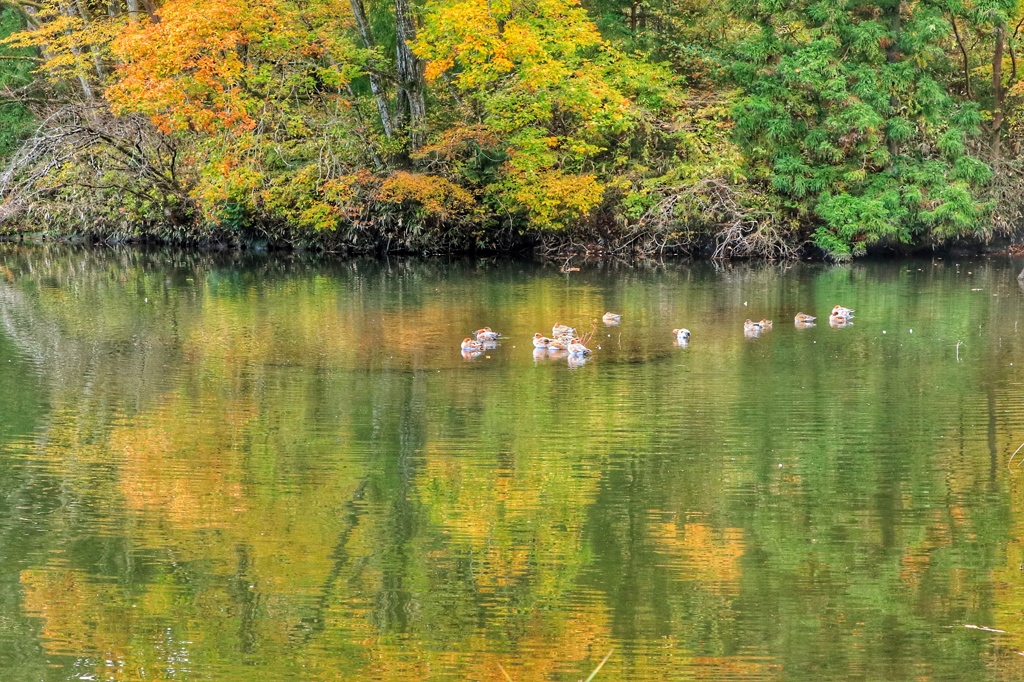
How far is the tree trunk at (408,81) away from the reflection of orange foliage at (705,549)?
20.4 m

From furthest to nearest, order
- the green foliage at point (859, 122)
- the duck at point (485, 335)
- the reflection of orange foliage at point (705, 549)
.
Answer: the green foliage at point (859, 122), the duck at point (485, 335), the reflection of orange foliage at point (705, 549)

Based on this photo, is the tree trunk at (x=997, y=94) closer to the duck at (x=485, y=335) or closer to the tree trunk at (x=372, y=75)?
the tree trunk at (x=372, y=75)

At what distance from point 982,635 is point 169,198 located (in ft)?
88.2

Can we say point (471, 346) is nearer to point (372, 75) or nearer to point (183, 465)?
point (183, 465)

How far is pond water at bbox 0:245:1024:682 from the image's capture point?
7.29 m

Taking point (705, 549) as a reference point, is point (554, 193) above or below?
above

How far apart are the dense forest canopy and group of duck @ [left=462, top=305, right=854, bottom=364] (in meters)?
9.69

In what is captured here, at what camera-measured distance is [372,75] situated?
95.4ft

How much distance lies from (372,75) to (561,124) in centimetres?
409

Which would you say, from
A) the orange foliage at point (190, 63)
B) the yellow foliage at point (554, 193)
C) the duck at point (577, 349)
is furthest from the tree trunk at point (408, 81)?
the duck at point (577, 349)

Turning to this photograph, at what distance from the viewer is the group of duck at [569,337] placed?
16359 millimetres

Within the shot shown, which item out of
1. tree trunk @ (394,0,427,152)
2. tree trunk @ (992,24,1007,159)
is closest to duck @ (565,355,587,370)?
tree trunk @ (394,0,427,152)

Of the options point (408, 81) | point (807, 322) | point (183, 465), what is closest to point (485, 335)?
point (807, 322)

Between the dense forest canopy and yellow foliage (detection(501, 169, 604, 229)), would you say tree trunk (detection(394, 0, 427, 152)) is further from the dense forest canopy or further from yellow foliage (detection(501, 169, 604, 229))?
yellow foliage (detection(501, 169, 604, 229))
